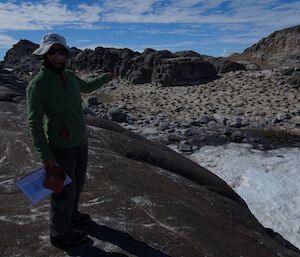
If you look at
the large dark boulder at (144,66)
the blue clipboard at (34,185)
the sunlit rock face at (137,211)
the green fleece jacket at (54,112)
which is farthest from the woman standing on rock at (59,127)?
the large dark boulder at (144,66)

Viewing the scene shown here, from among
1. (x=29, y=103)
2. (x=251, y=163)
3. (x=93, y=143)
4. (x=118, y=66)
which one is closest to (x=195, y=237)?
(x=29, y=103)

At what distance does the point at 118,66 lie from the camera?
38375mm

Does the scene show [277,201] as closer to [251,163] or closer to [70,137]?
[251,163]

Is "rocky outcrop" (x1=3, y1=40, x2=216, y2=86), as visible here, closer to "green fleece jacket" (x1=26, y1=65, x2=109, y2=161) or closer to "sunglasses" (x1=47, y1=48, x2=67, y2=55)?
"green fleece jacket" (x1=26, y1=65, x2=109, y2=161)

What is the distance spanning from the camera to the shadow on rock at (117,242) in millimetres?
4639

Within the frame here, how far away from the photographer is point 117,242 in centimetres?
481

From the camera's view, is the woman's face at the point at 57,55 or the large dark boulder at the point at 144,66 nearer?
the woman's face at the point at 57,55

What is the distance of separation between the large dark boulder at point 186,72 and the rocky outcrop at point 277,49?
284 inches

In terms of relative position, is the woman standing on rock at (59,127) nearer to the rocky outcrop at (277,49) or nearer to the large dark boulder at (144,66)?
the large dark boulder at (144,66)

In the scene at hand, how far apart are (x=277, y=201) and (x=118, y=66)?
29.4 m

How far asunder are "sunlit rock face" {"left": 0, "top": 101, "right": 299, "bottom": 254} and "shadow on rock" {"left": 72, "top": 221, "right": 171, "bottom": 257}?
0.03 ft

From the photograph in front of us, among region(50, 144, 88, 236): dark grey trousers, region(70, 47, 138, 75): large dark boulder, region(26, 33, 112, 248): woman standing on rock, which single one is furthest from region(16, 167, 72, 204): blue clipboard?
region(70, 47, 138, 75): large dark boulder

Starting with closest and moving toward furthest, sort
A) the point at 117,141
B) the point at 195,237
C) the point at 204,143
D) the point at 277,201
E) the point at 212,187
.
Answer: the point at 195,237
the point at 212,187
the point at 117,141
the point at 277,201
the point at 204,143

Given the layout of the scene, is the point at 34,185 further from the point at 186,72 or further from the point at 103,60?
the point at 103,60
